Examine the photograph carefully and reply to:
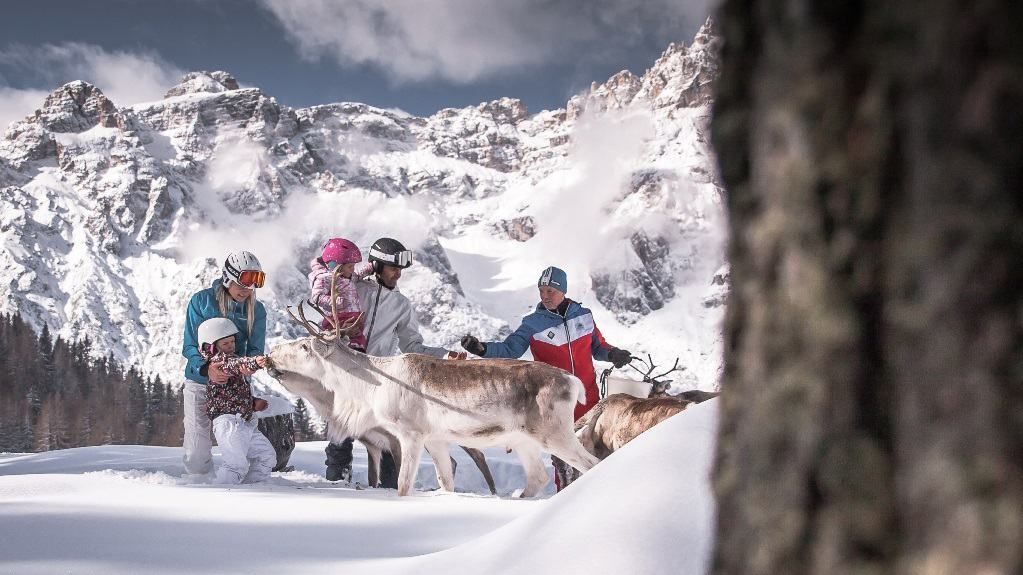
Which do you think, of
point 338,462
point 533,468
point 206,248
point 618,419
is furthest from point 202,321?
point 206,248

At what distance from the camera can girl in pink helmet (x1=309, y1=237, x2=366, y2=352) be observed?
7070mm

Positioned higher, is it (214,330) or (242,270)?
(242,270)

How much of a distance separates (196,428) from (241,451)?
2.98ft

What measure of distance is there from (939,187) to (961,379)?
15 centimetres

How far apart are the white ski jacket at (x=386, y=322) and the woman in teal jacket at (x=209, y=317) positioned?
98cm

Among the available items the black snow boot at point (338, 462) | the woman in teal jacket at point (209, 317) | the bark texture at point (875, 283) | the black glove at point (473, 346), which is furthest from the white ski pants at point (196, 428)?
the bark texture at point (875, 283)

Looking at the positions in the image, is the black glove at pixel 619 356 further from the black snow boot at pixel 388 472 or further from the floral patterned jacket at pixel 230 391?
the floral patterned jacket at pixel 230 391

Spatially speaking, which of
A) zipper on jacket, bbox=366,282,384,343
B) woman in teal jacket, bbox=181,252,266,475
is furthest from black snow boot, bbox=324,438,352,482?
zipper on jacket, bbox=366,282,384,343

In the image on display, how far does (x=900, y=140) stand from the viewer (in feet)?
2.16

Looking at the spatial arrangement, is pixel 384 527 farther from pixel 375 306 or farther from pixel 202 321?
pixel 202 321

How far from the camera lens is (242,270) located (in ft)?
23.2

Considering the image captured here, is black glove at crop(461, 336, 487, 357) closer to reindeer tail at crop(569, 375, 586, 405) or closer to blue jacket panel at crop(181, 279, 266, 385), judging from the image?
reindeer tail at crop(569, 375, 586, 405)

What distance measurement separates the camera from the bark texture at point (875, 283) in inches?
23.7

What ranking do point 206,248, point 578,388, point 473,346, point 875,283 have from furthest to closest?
point 206,248 → point 473,346 → point 578,388 → point 875,283
